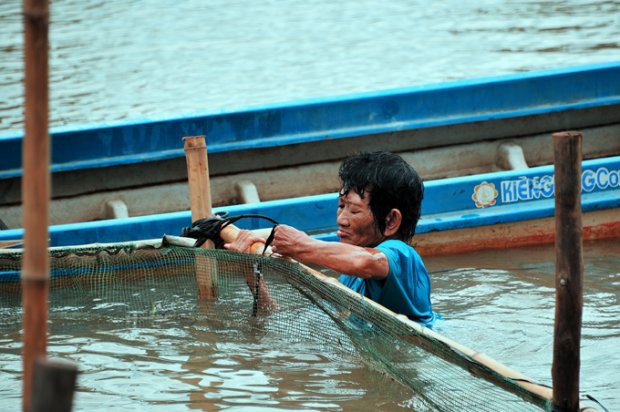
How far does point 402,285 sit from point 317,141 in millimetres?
3789

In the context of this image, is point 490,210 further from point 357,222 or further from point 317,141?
point 357,222

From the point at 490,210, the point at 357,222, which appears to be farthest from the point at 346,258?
the point at 490,210

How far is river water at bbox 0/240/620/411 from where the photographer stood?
3932 mm

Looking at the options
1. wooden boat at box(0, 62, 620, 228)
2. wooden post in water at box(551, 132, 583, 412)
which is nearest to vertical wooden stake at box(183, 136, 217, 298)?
A: wooden boat at box(0, 62, 620, 228)

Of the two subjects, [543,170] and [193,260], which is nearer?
[193,260]

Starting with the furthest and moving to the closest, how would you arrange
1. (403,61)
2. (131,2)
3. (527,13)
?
1. (131,2)
2. (527,13)
3. (403,61)

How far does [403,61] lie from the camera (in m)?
14.2

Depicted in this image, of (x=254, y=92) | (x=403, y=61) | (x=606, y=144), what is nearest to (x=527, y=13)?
(x=403, y=61)

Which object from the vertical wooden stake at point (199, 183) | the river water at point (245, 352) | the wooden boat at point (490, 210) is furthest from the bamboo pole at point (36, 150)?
the wooden boat at point (490, 210)

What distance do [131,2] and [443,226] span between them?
1696 cm

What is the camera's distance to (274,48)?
15938mm

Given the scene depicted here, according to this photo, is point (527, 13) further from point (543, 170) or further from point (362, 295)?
point (362, 295)

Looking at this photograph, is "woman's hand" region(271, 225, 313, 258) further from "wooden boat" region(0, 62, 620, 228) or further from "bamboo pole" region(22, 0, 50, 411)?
"wooden boat" region(0, 62, 620, 228)

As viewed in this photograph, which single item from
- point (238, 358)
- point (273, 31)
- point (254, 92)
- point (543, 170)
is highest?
point (273, 31)
